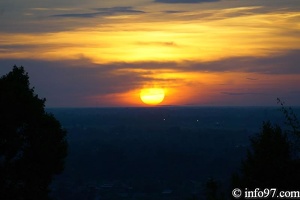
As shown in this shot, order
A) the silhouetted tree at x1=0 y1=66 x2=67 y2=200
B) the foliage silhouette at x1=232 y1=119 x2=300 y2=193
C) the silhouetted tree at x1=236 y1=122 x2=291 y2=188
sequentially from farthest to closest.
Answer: the silhouetted tree at x1=0 y1=66 x2=67 y2=200 < the silhouetted tree at x1=236 y1=122 x2=291 y2=188 < the foliage silhouette at x1=232 y1=119 x2=300 y2=193

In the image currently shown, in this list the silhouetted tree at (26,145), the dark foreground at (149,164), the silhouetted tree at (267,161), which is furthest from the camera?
the dark foreground at (149,164)

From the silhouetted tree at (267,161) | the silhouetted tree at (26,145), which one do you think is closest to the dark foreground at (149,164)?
the silhouetted tree at (267,161)

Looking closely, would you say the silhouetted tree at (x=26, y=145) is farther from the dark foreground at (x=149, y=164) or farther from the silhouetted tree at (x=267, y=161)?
the dark foreground at (x=149, y=164)

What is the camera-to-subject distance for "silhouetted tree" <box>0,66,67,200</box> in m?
18.3

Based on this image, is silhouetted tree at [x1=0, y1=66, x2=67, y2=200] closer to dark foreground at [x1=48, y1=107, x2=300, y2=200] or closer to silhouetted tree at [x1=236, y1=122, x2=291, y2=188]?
silhouetted tree at [x1=236, y1=122, x2=291, y2=188]

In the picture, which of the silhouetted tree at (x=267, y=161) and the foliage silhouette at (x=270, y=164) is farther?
the silhouetted tree at (x=267, y=161)

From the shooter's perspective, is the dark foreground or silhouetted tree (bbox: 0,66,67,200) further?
the dark foreground

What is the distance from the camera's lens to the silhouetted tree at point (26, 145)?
1830cm

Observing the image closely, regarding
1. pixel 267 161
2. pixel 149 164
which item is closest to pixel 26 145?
pixel 267 161

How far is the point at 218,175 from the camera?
51469 mm

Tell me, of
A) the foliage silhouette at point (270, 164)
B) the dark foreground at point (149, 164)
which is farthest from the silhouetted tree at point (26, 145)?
the dark foreground at point (149, 164)

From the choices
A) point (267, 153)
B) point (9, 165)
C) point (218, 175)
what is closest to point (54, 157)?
point (9, 165)

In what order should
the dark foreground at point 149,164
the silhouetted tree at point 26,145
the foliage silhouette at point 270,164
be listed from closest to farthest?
the foliage silhouette at point 270,164, the silhouetted tree at point 26,145, the dark foreground at point 149,164

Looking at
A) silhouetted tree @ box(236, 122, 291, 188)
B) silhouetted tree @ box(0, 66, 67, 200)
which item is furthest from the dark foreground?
silhouetted tree @ box(0, 66, 67, 200)
